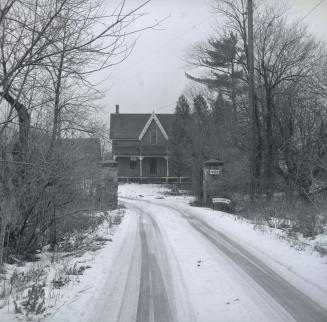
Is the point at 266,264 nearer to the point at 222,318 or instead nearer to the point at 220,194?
the point at 222,318

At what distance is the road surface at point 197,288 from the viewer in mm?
6102

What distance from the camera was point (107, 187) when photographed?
1894 cm

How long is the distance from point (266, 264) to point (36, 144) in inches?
217

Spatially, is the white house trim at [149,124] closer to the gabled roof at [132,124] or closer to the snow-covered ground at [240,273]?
the gabled roof at [132,124]

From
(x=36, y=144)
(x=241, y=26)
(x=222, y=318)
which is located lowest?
(x=222, y=318)

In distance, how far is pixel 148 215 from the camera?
60.5ft

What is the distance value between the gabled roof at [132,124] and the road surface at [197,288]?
39256 mm

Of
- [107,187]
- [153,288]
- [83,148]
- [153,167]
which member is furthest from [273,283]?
[153,167]

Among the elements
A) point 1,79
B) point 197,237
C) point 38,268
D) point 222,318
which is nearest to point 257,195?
point 197,237

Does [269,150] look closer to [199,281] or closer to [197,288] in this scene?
[199,281]

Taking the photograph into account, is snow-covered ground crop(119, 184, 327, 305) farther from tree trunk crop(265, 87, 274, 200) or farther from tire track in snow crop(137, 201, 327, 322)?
tree trunk crop(265, 87, 274, 200)

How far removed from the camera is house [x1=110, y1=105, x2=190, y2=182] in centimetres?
4888

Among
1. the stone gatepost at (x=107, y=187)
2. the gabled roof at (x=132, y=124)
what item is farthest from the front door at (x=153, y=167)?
the stone gatepost at (x=107, y=187)

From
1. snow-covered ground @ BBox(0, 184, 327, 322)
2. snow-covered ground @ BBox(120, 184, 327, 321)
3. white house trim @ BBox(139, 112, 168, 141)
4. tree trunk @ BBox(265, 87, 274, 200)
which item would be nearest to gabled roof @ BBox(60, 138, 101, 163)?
snow-covered ground @ BBox(0, 184, 327, 322)
